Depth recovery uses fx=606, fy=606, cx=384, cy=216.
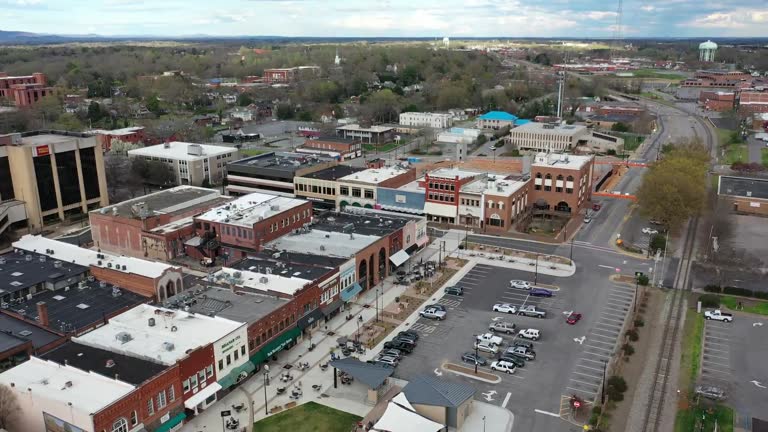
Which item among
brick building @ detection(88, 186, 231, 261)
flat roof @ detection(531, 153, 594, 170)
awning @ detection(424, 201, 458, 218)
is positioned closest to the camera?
brick building @ detection(88, 186, 231, 261)

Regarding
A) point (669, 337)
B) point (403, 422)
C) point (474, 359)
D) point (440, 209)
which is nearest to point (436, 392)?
point (403, 422)

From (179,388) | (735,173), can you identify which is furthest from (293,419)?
(735,173)

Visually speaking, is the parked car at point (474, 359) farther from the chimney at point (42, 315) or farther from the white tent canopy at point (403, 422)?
the chimney at point (42, 315)

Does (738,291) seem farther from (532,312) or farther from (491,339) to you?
(491,339)

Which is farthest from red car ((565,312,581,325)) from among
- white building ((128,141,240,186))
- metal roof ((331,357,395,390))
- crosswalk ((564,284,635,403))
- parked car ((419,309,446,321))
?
white building ((128,141,240,186))

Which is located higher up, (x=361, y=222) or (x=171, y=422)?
(x=361, y=222)

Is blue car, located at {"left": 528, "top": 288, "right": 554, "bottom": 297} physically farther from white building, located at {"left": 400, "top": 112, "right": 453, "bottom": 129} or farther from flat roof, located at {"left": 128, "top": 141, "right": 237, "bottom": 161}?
white building, located at {"left": 400, "top": 112, "right": 453, "bottom": 129}
